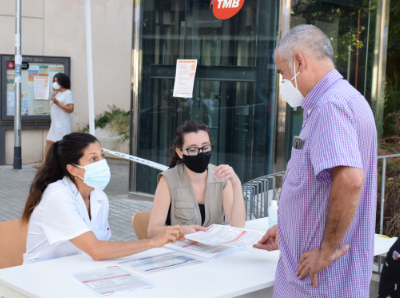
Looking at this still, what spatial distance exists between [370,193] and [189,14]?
17.5ft

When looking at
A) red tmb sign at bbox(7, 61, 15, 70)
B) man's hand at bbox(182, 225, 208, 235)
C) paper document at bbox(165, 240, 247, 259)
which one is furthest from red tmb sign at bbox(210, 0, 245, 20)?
red tmb sign at bbox(7, 61, 15, 70)

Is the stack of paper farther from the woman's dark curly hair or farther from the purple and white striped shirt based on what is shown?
the woman's dark curly hair

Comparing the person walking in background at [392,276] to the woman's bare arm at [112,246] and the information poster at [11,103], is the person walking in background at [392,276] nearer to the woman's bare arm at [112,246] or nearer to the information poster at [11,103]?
the woman's bare arm at [112,246]

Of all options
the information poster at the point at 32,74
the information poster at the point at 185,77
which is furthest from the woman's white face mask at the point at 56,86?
the information poster at the point at 185,77

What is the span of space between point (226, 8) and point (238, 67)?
2.61ft

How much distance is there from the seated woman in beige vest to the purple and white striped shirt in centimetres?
122

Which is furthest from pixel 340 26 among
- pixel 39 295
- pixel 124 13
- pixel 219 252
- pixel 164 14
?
pixel 124 13

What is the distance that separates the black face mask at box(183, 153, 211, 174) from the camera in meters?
3.25

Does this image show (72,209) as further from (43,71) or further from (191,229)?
(43,71)

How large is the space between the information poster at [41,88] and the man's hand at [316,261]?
31.0ft

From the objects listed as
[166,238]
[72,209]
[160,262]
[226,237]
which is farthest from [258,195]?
[72,209]

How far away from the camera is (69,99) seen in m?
8.77

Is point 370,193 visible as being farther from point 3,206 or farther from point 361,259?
point 3,206

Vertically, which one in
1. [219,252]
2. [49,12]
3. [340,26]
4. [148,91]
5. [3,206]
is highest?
[49,12]
